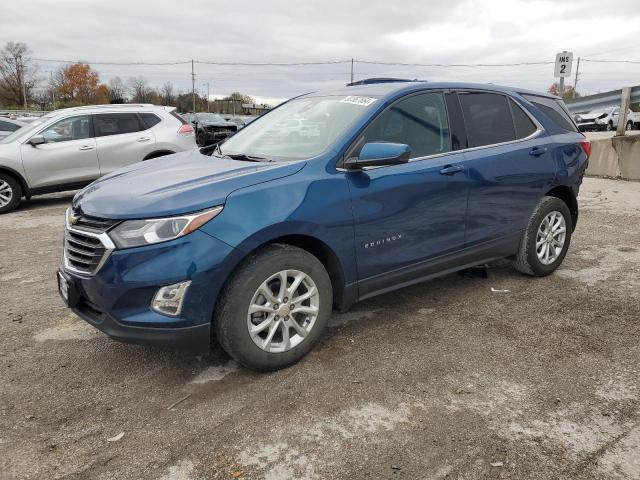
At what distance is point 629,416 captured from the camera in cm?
271

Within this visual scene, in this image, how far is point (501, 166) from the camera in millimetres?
4188

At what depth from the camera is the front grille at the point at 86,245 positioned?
9.14ft

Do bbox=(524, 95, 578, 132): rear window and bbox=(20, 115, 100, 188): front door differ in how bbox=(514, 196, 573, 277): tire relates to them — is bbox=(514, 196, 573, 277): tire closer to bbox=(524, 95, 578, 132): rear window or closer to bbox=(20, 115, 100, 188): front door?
bbox=(524, 95, 578, 132): rear window

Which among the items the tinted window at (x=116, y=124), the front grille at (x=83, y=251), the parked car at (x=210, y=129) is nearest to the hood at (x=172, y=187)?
the front grille at (x=83, y=251)

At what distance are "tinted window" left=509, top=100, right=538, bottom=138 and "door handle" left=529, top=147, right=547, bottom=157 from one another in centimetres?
14

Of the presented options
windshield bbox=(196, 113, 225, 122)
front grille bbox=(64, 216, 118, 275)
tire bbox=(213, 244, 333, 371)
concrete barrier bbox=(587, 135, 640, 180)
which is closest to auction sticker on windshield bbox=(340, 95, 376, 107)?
tire bbox=(213, 244, 333, 371)

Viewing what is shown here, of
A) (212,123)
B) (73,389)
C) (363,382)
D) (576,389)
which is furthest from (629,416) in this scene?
(212,123)

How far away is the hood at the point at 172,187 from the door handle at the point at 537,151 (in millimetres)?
2311

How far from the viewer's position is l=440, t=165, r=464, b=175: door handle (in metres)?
3.78

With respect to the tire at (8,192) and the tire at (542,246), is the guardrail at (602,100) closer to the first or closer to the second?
the tire at (542,246)

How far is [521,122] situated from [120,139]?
724 cm

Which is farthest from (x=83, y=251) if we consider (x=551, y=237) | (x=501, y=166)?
(x=551, y=237)

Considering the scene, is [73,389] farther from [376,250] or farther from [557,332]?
[557,332]

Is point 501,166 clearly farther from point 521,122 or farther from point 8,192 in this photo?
point 8,192
